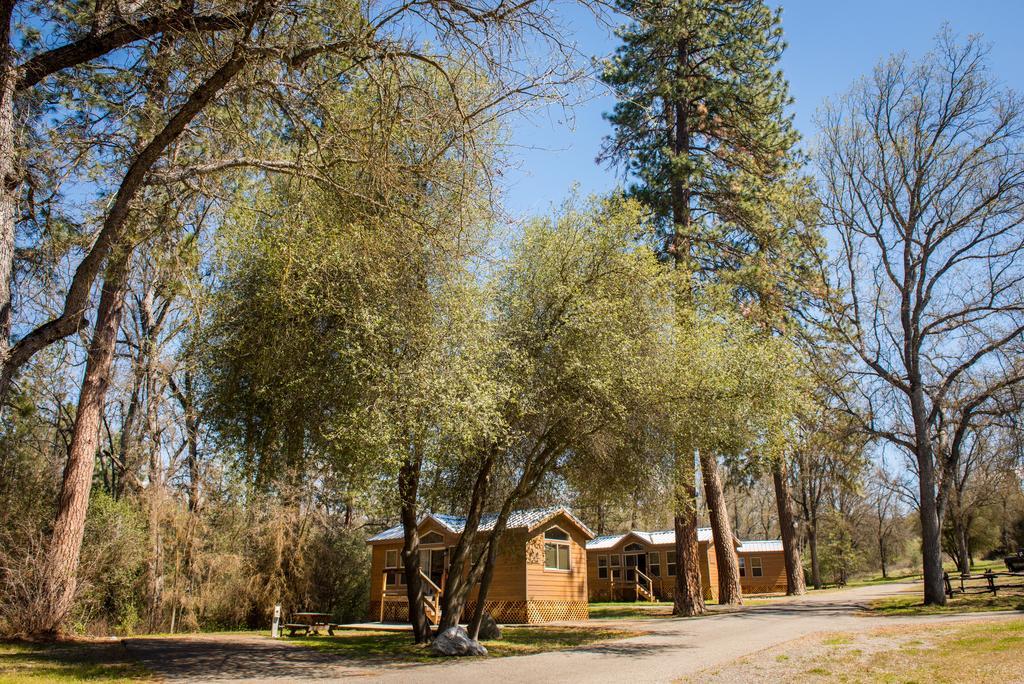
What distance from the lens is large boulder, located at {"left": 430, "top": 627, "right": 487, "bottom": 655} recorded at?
12.1m

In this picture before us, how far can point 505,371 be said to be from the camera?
38.0ft

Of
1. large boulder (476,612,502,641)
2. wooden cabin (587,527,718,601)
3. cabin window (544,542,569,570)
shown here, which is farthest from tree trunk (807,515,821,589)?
large boulder (476,612,502,641)

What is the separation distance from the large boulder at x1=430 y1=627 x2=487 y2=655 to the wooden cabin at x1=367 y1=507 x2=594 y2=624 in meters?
7.16

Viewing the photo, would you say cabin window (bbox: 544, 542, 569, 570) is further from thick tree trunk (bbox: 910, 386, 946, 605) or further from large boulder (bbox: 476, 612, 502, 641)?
thick tree trunk (bbox: 910, 386, 946, 605)

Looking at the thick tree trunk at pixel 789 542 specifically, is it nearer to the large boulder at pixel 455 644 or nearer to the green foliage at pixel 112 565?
the large boulder at pixel 455 644

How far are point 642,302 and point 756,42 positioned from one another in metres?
12.0

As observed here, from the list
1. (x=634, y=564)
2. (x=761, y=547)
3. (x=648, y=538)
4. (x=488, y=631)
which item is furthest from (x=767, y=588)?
(x=488, y=631)

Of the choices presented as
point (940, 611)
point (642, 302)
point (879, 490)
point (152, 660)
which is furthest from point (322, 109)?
point (879, 490)

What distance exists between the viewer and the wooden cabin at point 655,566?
3572cm

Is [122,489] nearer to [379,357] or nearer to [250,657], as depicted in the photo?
[250,657]

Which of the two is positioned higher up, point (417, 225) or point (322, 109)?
point (322, 109)

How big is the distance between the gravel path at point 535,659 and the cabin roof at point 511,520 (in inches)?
167

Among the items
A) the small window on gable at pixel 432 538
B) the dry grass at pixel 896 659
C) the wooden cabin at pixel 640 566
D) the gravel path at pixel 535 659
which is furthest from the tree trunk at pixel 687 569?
the wooden cabin at pixel 640 566

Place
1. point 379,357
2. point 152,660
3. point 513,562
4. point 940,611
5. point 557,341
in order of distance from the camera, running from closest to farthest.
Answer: point 379,357 → point 152,660 → point 557,341 → point 940,611 → point 513,562
